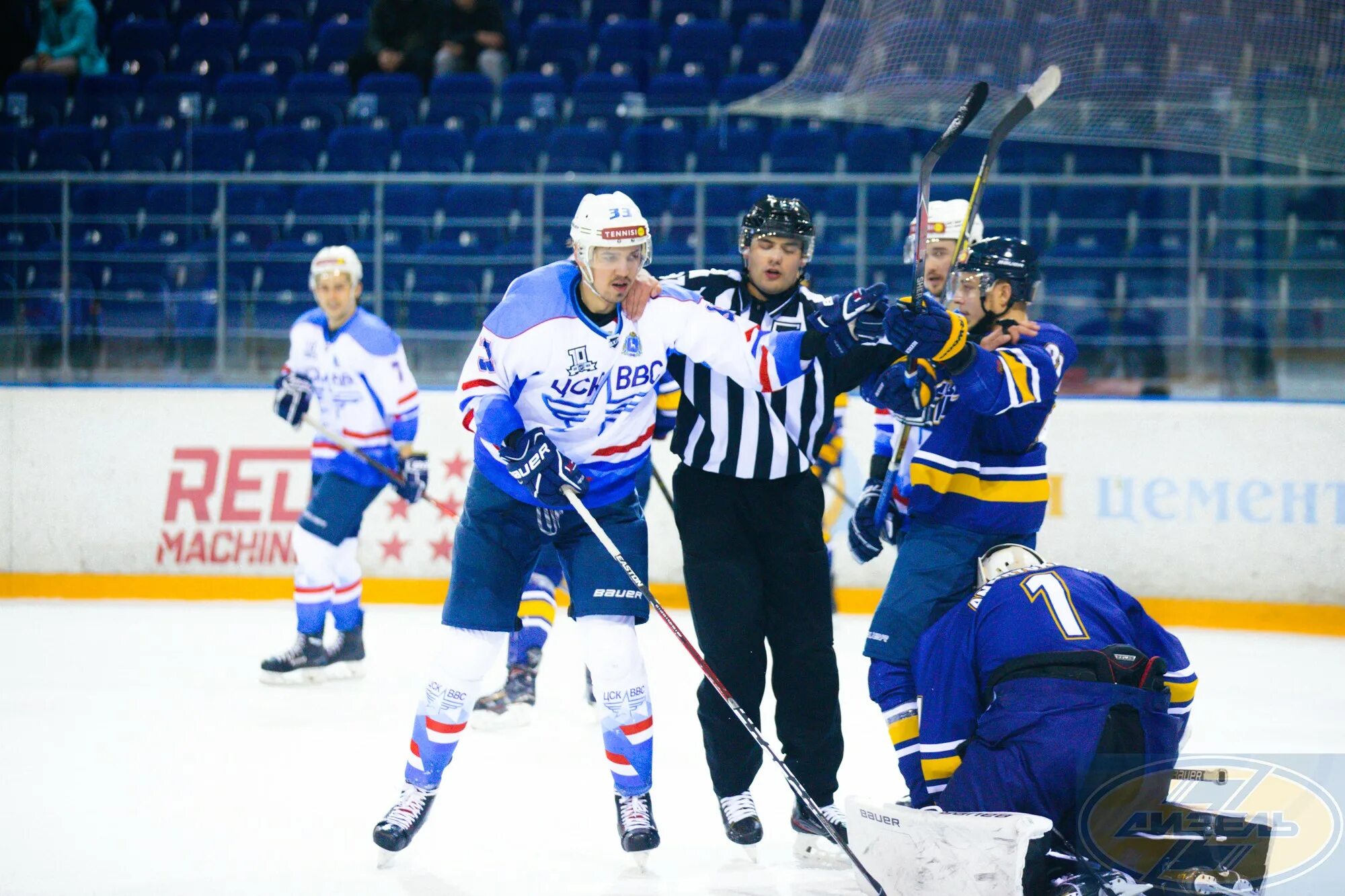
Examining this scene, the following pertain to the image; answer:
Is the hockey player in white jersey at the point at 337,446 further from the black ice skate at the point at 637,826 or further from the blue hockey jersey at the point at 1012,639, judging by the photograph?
the blue hockey jersey at the point at 1012,639

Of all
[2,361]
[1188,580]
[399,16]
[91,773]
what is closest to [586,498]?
[91,773]

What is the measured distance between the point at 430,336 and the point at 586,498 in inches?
156

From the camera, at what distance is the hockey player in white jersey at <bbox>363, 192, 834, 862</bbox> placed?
3.13 m

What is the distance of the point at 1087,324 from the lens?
6734 mm

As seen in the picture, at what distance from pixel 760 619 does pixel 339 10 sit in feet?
25.4

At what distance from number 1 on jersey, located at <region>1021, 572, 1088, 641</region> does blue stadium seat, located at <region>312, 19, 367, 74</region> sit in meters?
7.81

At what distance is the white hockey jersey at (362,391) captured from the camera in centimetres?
534

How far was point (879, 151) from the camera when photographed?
756 centimetres

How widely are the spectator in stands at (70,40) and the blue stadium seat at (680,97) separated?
12.5 ft

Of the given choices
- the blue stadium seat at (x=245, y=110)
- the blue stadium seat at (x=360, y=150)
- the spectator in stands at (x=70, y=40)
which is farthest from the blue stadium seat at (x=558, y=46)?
the spectator in stands at (x=70, y=40)

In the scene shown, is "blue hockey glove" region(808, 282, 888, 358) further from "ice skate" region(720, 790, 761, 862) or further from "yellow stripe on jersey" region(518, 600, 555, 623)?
"yellow stripe on jersey" region(518, 600, 555, 623)

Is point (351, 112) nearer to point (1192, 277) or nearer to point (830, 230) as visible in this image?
point (830, 230)

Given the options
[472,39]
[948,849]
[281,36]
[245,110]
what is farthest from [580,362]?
[281,36]

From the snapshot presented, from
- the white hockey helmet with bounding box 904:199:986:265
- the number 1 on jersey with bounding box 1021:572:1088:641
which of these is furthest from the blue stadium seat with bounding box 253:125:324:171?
the number 1 on jersey with bounding box 1021:572:1088:641
